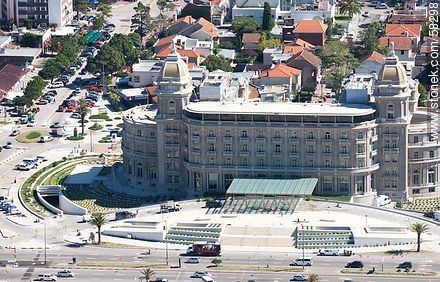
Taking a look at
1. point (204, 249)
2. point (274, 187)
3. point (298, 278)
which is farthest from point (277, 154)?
point (298, 278)

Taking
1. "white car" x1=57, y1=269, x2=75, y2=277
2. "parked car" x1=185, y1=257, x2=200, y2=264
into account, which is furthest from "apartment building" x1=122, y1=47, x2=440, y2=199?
"white car" x1=57, y1=269, x2=75, y2=277

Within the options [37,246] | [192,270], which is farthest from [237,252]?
[37,246]

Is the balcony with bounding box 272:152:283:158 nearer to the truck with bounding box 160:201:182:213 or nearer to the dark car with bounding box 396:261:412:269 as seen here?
the truck with bounding box 160:201:182:213

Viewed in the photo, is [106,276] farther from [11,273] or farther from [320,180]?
[320,180]

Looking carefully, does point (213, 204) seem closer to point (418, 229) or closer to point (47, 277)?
point (418, 229)

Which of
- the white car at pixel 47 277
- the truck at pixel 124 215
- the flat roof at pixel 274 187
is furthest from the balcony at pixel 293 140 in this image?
the white car at pixel 47 277
